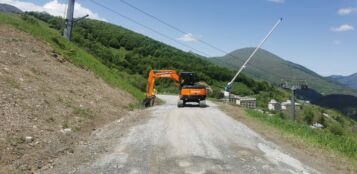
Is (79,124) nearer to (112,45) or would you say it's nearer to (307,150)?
(307,150)

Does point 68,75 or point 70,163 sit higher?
point 68,75

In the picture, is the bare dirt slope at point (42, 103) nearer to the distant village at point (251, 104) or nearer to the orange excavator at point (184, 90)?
the orange excavator at point (184, 90)

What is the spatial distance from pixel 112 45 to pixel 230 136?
149 meters

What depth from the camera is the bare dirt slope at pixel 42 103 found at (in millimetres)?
12688

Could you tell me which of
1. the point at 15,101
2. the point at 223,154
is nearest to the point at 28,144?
the point at 15,101

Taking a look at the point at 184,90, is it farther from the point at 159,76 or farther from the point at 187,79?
the point at 159,76

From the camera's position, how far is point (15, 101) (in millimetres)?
17125

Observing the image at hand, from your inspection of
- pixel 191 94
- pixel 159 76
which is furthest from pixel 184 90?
pixel 159 76

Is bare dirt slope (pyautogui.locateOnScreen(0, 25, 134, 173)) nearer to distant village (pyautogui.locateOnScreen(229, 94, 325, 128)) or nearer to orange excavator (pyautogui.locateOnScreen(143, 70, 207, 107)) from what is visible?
orange excavator (pyautogui.locateOnScreen(143, 70, 207, 107))

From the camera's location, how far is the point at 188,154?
13.2 metres

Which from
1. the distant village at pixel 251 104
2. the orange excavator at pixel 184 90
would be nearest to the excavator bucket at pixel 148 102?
the orange excavator at pixel 184 90

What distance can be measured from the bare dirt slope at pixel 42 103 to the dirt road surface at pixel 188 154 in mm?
1299

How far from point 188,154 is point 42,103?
27.8ft

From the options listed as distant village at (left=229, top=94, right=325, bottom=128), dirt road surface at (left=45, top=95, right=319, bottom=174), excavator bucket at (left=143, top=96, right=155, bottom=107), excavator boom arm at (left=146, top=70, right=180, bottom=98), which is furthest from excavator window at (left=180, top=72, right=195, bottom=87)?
dirt road surface at (left=45, top=95, right=319, bottom=174)
